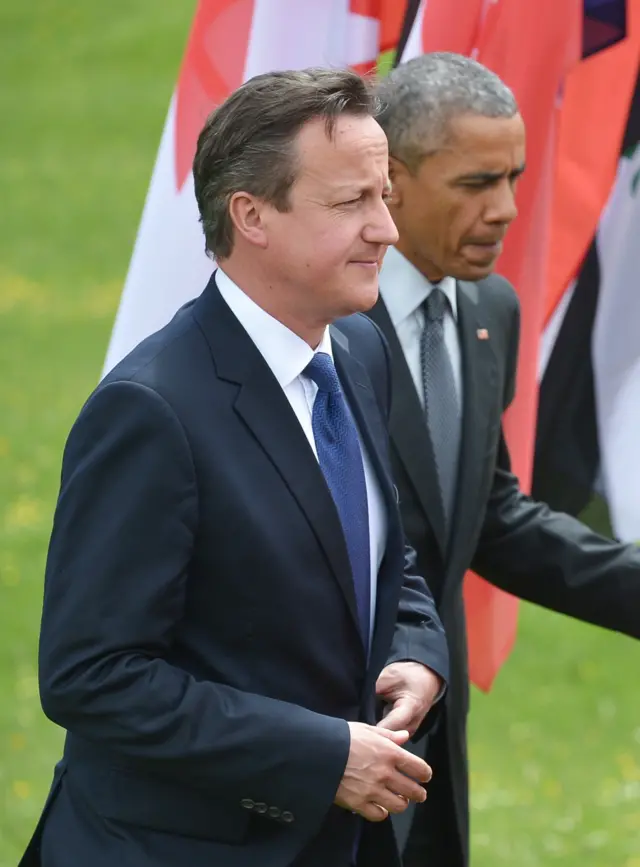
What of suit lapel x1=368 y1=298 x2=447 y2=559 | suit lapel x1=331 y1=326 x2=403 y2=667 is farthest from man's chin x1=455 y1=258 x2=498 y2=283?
suit lapel x1=331 y1=326 x2=403 y2=667

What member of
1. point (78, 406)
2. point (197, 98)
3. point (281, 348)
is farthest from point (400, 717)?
point (78, 406)

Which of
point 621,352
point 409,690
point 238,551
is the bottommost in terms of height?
point 409,690

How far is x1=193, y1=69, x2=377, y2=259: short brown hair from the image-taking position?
2.51 meters

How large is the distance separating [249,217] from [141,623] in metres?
0.65

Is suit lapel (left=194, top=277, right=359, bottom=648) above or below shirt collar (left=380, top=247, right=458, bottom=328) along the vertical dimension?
below

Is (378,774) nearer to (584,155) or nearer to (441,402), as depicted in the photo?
(441,402)

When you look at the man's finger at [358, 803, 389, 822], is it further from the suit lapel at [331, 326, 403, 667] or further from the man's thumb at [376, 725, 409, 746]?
the suit lapel at [331, 326, 403, 667]

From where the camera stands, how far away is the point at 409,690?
2824 mm

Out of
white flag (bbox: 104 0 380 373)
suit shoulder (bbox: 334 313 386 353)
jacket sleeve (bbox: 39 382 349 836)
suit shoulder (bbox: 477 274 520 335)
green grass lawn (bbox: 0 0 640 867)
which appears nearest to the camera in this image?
jacket sleeve (bbox: 39 382 349 836)

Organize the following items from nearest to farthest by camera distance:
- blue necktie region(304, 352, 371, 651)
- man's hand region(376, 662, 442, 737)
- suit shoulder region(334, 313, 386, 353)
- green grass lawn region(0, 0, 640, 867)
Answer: blue necktie region(304, 352, 371, 651) → man's hand region(376, 662, 442, 737) → suit shoulder region(334, 313, 386, 353) → green grass lawn region(0, 0, 640, 867)

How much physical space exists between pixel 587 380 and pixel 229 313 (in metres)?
2.89

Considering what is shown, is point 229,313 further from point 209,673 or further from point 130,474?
point 209,673

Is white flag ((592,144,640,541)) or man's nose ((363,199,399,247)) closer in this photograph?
man's nose ((363,199,399,247))

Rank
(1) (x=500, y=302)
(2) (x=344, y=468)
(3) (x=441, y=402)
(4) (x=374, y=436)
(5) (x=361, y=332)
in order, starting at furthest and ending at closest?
(1) (x=500, y=302)
(3) (x=441, y=402)
(5) (x=361, y=332)
(4) (x=374, y=436)
(2) (x=344, y=468)
